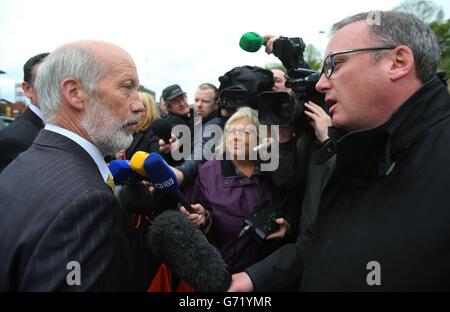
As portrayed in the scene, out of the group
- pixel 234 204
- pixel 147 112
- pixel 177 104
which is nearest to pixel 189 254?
pixel 234 204

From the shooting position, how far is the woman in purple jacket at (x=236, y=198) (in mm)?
1919

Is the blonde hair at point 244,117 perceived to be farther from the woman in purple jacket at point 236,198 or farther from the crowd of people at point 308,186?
the crowd of people at point 308,186

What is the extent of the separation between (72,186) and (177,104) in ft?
9.65

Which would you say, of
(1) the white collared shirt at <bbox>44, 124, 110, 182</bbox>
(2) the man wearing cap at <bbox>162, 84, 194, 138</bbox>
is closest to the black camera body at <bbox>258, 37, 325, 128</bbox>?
(1) the white collared shirt at <bbox>44, 124, 110, 182</bbox>

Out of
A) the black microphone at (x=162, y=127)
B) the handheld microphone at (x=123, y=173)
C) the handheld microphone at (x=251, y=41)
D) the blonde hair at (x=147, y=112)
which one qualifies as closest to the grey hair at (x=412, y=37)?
the handheld microphone at (x=251, y=41)

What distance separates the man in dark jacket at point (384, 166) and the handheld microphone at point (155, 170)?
528mm

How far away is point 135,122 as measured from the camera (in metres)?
1.55

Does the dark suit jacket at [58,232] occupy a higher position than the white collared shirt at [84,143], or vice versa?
the white collared shirt at [84,143]

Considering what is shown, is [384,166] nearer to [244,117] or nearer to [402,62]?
[402,62]

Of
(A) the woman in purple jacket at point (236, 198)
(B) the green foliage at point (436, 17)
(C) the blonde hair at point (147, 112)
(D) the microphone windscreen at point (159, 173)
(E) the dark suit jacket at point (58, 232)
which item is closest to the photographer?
(E) the dark suit jacket at point (58, 232)

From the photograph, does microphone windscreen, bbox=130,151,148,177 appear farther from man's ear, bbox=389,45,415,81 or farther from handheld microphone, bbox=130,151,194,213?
man's ear, bbox=389,45,415,81

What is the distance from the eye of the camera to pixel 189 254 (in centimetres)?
130
